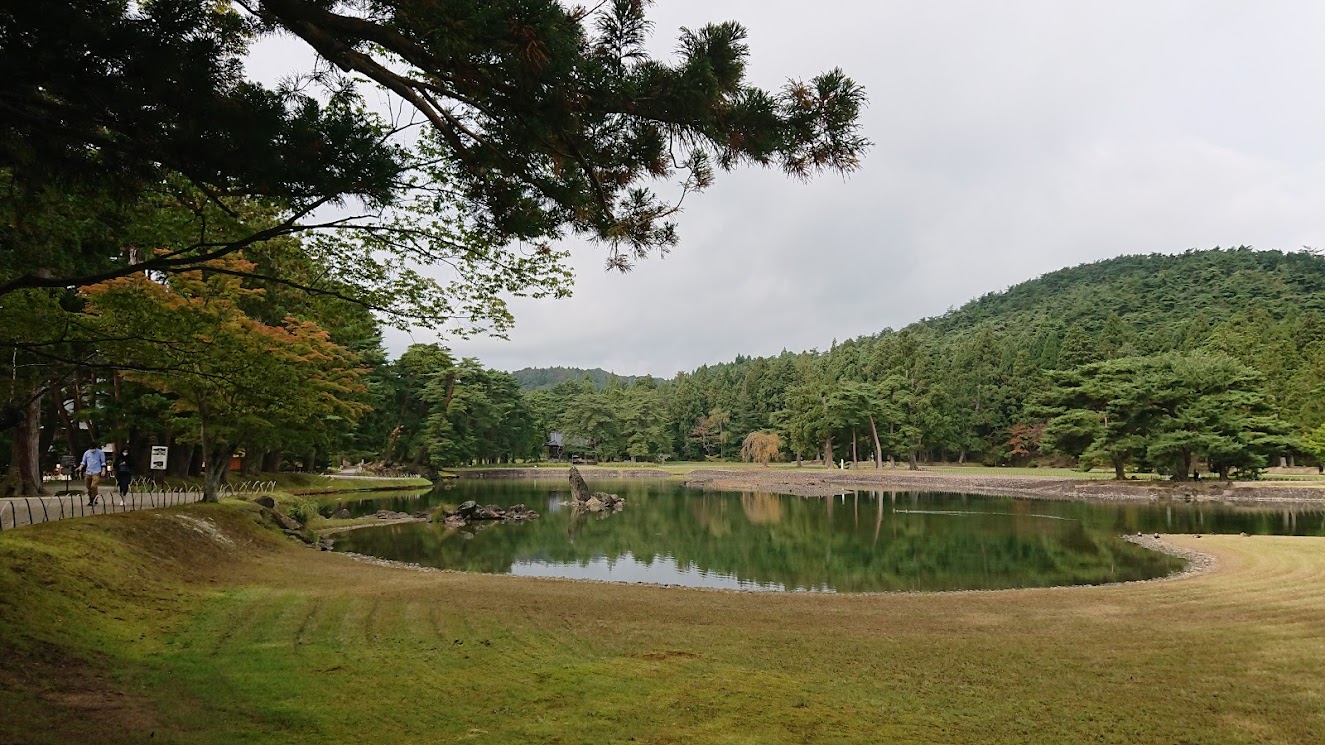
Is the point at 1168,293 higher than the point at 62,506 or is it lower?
higher

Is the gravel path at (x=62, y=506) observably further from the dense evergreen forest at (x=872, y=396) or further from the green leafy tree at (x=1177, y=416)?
the green leafy tree at (x=1177, y=416)

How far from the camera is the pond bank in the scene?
29.7 m

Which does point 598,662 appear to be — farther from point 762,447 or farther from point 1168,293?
point 1168,293

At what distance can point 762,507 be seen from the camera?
31312 millimetres

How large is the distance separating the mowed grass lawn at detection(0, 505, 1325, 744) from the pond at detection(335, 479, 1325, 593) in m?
4.81

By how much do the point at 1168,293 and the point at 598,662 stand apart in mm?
93714

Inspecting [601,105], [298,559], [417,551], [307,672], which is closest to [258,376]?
[298,559]

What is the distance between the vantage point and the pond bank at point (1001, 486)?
1171 inches

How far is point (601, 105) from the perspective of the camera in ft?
12.9

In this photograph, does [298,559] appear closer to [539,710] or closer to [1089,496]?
[539,710]

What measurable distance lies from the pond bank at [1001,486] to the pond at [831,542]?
2937 mm

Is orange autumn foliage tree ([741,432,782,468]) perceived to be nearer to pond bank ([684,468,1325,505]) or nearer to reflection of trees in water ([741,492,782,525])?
pond bank ([684,468,1325,505])

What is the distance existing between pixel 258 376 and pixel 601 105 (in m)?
11.4

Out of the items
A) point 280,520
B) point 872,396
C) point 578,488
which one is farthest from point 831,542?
point 872,396
